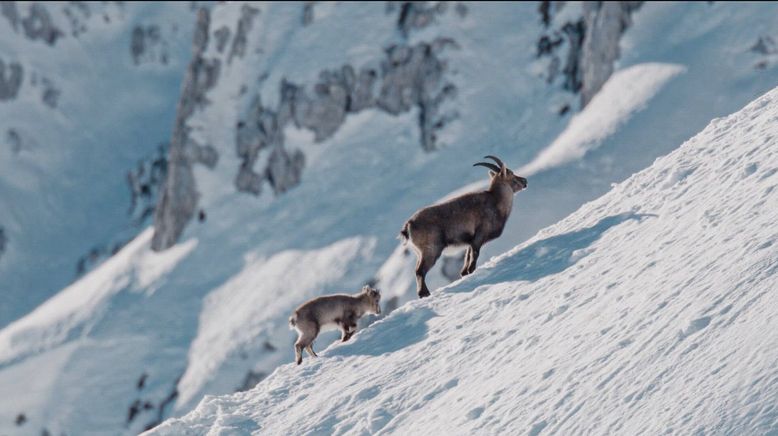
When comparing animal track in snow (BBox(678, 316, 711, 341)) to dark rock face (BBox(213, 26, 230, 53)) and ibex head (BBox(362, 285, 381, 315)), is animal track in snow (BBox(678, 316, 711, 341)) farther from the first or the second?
dark rock face (BBox(213, 26, 230, 53))

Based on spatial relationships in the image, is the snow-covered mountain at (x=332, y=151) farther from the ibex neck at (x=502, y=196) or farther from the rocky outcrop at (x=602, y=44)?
the ibex neck at (x=502, y=196)

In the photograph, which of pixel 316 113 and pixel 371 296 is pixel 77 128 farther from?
pixel 371 296

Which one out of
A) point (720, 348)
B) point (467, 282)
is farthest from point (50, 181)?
point (720, 348)

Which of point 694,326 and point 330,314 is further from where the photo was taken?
point 330,314

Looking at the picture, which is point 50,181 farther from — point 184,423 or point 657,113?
point 184,423

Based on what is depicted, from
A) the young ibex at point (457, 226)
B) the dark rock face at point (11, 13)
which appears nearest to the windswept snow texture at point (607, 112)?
the young ibex at point (457, 226)

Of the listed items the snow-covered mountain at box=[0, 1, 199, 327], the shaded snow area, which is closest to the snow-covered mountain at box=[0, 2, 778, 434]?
the snow-covered mountain at box=[0, 1, 199, 327]

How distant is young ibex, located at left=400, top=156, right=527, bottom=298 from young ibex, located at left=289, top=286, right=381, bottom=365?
5.21ft

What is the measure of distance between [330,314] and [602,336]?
9557mm

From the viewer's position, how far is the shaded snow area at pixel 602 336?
36.1 ft

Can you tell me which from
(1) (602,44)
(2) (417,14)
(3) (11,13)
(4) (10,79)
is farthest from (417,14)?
(3) (11,13)

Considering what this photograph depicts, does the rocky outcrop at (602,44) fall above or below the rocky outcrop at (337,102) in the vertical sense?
below

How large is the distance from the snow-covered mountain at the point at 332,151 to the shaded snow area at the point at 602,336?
1369 inches

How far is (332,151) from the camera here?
3250 inches
